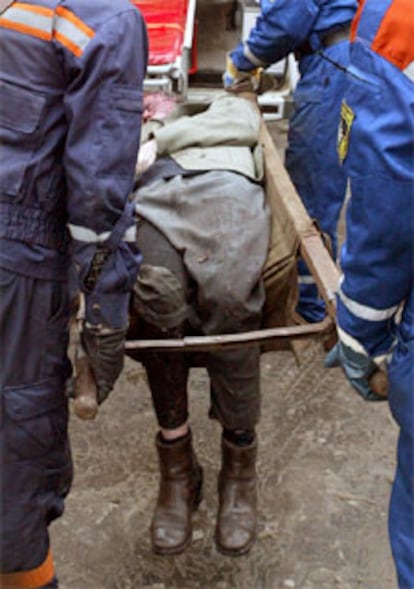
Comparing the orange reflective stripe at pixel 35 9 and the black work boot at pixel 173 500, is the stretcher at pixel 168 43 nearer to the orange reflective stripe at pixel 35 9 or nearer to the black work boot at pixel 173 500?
the black work boot at pixel 173 500

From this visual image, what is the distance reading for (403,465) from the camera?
1.75m

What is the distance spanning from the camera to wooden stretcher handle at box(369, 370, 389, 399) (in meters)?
1.86

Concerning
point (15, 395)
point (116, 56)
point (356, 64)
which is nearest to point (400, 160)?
point (356, 64)

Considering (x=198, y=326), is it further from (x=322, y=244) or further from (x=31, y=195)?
(x=31, y=195)

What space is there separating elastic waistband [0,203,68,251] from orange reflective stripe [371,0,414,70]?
2.83 feet

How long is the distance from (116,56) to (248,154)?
0.94 m

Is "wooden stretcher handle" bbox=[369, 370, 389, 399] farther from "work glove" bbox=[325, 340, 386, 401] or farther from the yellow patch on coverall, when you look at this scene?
the yellow patch on coverall

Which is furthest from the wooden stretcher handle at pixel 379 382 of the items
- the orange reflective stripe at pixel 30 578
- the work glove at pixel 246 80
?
the work glove at pixel 246 80

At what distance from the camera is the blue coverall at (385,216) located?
1484 millimetres

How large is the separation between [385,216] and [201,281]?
2.24 ft

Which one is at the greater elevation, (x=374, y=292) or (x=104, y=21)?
(x=104, y=21)

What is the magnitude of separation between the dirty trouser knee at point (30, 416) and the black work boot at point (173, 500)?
561 mm

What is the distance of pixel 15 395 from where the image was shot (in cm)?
191

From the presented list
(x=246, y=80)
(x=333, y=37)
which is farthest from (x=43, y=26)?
(x=333, y=37)
